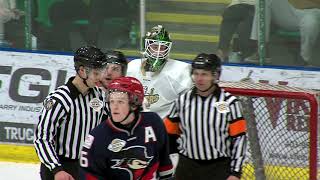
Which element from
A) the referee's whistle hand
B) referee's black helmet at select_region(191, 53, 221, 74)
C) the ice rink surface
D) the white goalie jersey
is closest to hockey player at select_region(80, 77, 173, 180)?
the referee's whistle hand

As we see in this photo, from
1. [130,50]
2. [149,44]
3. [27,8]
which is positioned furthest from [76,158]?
[27,8]

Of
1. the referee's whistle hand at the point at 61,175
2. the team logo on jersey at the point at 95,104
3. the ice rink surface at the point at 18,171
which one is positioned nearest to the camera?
the referee's whistle hand at the point at 61,175

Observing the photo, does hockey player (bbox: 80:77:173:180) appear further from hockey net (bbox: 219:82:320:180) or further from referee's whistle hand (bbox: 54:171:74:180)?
hockey net (bbox: 219:82:320:180)

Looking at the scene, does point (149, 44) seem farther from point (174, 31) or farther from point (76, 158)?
point (174, 31)

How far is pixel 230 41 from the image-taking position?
538 centimetres

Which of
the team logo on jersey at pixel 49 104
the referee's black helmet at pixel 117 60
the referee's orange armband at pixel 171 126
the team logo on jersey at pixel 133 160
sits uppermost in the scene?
the referee's black helmet at pixel 117 60

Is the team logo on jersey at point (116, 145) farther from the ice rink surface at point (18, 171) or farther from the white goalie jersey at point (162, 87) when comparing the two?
the ice rink surface at point (18, 171)

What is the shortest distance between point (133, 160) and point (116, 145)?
10cm

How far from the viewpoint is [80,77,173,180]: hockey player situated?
2729 mm

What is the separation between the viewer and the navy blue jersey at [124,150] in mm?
2732

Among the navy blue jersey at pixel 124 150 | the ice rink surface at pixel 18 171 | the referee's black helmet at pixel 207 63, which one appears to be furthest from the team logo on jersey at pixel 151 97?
the ice rink surface at pixel 18 171

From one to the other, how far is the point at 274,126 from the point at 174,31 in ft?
5.97

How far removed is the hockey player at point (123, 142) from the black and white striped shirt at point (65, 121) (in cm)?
42

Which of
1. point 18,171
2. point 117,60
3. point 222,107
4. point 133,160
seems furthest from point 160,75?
point 18,171
